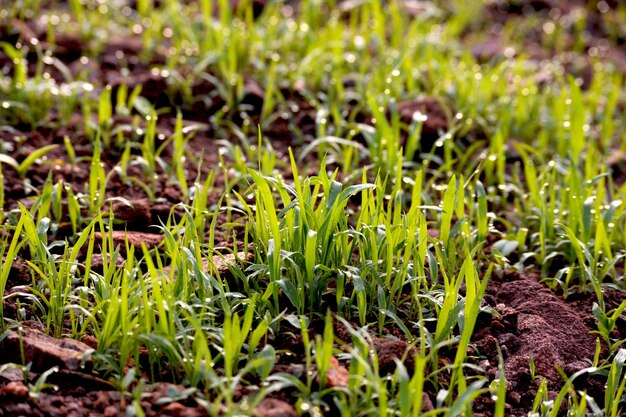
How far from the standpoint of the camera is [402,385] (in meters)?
1.83

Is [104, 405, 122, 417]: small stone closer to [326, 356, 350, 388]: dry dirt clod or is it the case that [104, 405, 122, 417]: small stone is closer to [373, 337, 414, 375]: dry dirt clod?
Result: [326, 356, 350, 388]: dry dirt clod

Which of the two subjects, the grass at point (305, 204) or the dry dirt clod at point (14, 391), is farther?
the grass at point (305, 204)

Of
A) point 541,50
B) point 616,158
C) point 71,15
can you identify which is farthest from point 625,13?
point 71,15

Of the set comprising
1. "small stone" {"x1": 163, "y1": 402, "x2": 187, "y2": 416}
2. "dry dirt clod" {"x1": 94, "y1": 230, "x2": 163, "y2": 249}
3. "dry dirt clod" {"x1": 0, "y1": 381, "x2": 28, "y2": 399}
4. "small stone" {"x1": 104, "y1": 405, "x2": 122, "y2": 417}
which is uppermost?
"dry dirt clod" {"x1": 94, "y1": 230, "x2": 163, "y2": 249}

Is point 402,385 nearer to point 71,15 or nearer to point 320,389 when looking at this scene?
point 320,389

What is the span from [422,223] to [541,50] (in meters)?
3.15

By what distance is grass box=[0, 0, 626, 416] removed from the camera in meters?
2.03

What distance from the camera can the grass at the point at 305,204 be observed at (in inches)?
79.9

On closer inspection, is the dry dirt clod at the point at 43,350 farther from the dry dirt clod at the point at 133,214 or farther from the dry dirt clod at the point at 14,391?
the dry dirt clod at the point at 133,214

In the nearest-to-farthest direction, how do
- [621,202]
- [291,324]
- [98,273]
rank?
[291,324], [98,273], [621,202]

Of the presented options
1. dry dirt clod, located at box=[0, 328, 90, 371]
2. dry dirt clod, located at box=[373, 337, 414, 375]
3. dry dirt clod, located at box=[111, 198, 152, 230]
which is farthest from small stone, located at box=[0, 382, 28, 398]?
dry dirt clod, located at box=[111, 198, 152, 230]

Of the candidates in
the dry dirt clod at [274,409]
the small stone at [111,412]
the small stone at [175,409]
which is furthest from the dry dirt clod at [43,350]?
the dry dirt clod at [274,409]

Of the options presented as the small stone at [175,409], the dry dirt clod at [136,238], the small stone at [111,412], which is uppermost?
the dry dirt clod at [136,238]

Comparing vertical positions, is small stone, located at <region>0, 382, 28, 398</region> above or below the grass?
below
